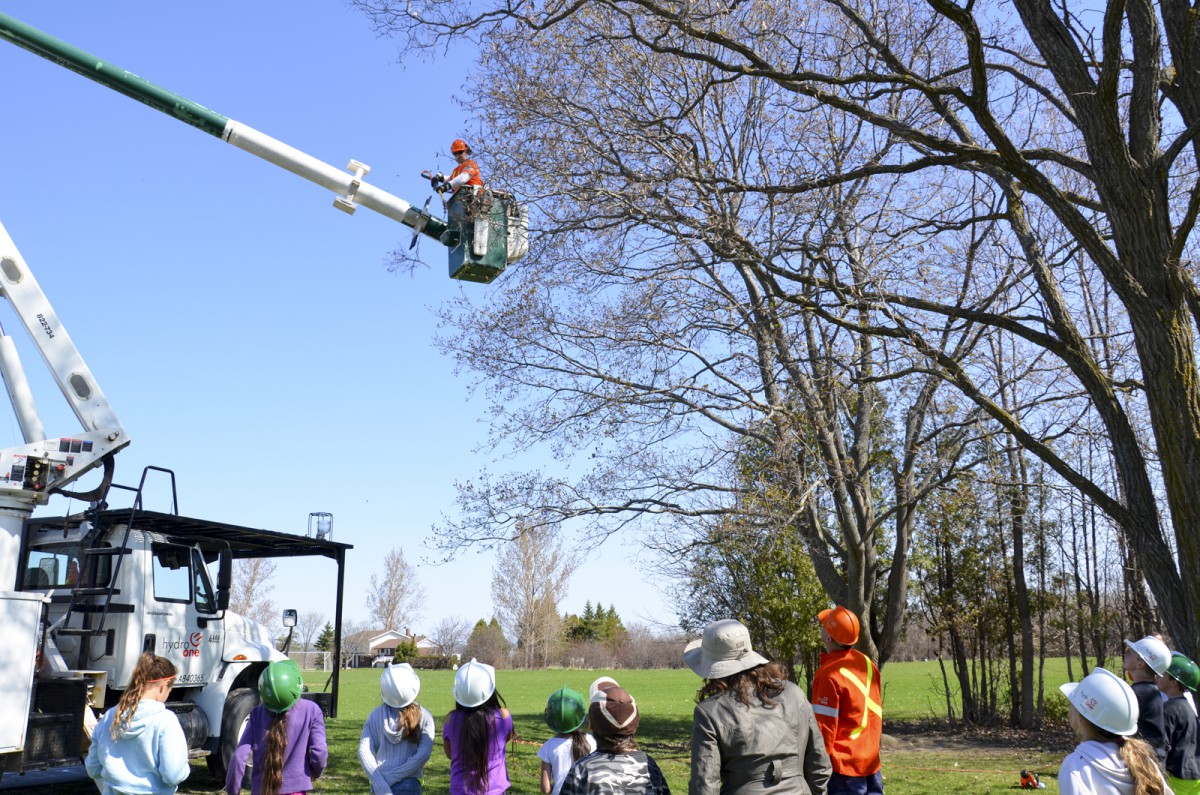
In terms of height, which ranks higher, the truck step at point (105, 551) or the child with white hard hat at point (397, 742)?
the truck step at point (105, 551)

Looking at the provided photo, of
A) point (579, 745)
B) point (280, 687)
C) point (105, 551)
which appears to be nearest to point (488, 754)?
point (579, 745)

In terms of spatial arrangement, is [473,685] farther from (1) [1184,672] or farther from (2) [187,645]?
(2) [187,645]

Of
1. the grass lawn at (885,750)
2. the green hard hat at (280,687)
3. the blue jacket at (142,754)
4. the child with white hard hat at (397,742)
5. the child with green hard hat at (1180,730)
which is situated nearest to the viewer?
the blue jacket at (142,754)

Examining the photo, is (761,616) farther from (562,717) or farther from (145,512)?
(562,717)

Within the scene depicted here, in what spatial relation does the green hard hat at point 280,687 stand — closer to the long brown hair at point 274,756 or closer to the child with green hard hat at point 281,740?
the child with green hard hat at point 281,740

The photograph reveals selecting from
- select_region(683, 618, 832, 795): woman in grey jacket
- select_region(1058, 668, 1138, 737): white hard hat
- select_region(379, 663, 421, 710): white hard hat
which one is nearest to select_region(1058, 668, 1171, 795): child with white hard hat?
select_region(1058, 668, 1138, 737): white hard hat

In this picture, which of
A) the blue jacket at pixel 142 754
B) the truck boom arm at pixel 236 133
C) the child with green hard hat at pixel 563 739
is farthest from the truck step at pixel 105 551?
the child with green hard hat at pixel 563 739

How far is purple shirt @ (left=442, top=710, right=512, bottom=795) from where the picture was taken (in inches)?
229

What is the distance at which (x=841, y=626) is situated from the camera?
21.2ft

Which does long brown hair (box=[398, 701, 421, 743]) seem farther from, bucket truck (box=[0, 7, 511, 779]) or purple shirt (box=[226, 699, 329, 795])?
bucket truck (box=[0, 7, 511, 779])

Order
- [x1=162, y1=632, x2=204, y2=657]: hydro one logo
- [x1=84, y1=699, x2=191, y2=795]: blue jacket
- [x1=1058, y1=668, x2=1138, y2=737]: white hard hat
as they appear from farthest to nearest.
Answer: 1. [x1=162, y1=632, x2=204, y2=657]: hydro one logo
2. [x1=84, y1=699, x2=191, y2=795]: blue jacket
3. [x1=1058, y1=668, x2=1138, y2=737]: white hard hat

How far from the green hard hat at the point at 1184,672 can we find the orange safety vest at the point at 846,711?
6.61 feet

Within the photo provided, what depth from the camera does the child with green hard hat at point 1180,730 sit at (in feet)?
21.2

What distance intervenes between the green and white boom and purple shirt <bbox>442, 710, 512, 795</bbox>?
422 centimetres
